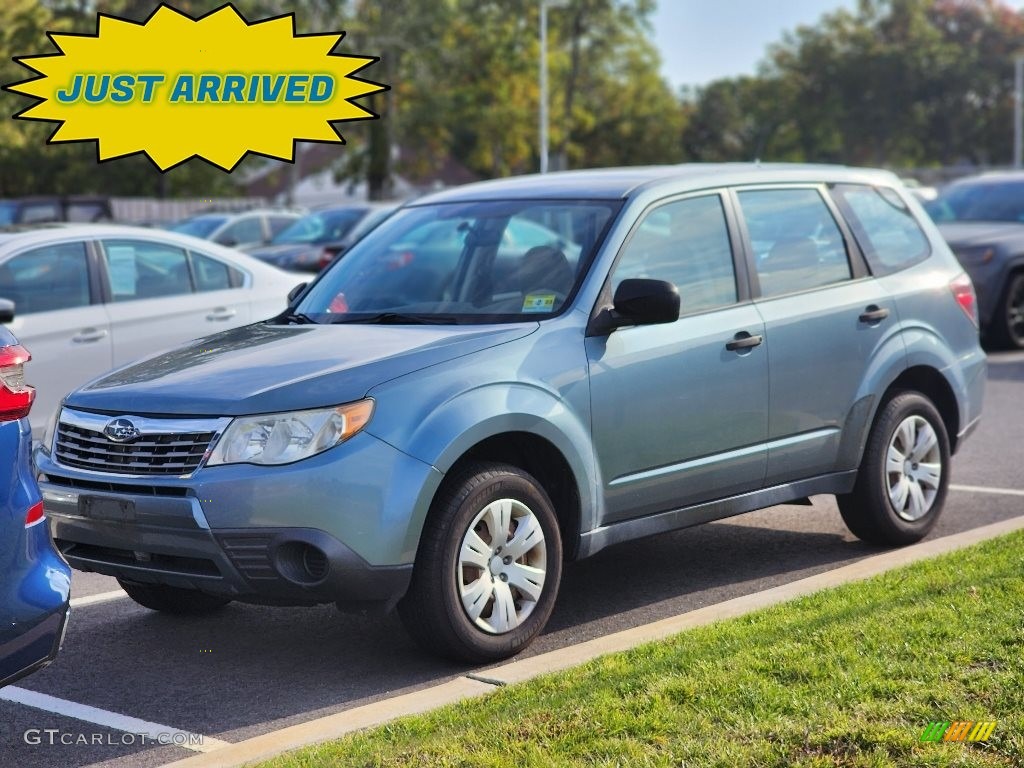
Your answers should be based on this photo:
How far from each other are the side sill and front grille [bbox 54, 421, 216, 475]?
154cm

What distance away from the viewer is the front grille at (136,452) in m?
5.23

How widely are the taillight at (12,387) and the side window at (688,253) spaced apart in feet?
8.74

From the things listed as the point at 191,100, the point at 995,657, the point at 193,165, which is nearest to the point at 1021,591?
the point at 995,657

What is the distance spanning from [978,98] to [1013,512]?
82.8 m

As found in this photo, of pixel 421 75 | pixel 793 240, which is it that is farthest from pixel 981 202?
pixel 421 75

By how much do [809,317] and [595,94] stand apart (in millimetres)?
76084

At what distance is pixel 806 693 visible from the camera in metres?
4.61

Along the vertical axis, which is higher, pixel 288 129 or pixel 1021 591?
pixel 288 129

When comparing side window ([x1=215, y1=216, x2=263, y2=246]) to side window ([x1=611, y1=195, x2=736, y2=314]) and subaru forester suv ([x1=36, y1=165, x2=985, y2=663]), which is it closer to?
subaru forester suv ([x1=36, y1=165, x2=985, y2=663])

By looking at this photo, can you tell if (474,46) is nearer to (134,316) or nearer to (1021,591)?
(134,316)

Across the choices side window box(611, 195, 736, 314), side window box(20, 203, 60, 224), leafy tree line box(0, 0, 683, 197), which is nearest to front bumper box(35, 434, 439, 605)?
side window box(611, 195, 736, 314)

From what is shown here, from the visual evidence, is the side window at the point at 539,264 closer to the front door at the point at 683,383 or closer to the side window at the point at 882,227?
the front door at the point at 683,383

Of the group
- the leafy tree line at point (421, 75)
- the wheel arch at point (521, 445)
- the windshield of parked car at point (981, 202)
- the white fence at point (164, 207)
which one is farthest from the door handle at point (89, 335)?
the white fence at point (164, 207)

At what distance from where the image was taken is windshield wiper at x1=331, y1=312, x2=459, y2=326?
241 inches
